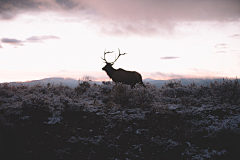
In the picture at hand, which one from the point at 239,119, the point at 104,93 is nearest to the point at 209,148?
the point at 239,119

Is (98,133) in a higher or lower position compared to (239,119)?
lower

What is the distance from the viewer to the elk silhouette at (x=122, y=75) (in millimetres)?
12727

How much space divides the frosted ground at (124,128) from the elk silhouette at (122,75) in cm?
368

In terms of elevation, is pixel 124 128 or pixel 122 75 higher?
pixel 122 75

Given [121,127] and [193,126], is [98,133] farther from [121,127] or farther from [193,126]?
[193,126]

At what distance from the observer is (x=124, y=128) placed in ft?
20.5

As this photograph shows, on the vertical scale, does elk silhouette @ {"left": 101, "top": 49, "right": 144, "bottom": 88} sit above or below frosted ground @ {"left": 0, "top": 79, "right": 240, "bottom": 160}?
above

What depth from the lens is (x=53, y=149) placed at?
5207 millimetres

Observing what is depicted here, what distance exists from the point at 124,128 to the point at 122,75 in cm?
711

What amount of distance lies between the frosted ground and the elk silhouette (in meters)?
3.68

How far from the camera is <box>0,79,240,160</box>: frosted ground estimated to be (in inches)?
201

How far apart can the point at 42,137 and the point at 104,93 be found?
5.62m

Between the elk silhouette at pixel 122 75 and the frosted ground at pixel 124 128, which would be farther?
the elk silhouette at pixel 122 75

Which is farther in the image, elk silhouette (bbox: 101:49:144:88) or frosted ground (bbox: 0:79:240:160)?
elk silhouette (bbox: 101:49:144:88)
